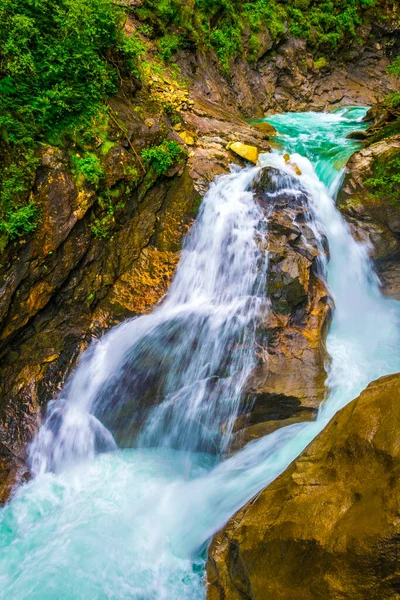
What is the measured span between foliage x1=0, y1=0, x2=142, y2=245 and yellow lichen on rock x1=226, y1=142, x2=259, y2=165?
9.72ft

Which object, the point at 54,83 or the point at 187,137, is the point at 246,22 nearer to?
the point at 187,137

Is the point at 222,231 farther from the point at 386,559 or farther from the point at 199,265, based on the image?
the point at 386,559

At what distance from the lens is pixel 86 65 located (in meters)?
5.41

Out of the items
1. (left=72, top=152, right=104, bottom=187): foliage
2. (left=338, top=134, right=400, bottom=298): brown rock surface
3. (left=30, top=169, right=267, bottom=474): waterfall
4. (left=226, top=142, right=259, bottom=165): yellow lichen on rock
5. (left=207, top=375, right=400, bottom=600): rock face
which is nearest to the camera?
(left=207, top=375, right=400, bottom=600): rock face

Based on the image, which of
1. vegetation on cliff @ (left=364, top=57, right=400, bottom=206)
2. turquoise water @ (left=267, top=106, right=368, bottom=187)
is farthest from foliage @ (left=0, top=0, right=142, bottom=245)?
vegetation on cliff @ (left=364, top=57, right=400, bottom=206)

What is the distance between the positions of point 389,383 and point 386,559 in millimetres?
1350

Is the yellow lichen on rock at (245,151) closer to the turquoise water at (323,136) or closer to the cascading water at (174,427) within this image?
the cascading water at (174,427)

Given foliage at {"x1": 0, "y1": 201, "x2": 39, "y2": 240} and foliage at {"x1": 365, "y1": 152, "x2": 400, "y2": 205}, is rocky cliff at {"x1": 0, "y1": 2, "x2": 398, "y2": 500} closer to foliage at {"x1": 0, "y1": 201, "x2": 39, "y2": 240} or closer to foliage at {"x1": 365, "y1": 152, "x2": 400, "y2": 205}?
foliage at {"x1": 0, "y1": 201, "x2": 39, "y2": 240}

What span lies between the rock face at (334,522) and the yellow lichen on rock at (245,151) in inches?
221

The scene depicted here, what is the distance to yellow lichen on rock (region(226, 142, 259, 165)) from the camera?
7.28 metres

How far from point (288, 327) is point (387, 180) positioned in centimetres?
374

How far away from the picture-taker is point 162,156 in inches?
248

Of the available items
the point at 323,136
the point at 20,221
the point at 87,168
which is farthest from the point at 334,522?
the point at 323,136

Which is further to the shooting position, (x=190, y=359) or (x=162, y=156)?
(x=162, y=156)
